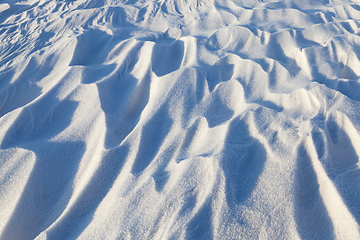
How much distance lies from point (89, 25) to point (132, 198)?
1.86 metres

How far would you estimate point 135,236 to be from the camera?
0.91 meters

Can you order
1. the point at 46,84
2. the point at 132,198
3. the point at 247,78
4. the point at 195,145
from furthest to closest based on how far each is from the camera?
1. the point at 46,84
2. the point at 247,78
3. the point at 195,145
4. the point at 132,198

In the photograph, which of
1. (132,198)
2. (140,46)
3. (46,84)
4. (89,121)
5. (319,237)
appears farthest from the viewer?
(140,46)

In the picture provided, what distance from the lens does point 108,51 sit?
191 centimetres

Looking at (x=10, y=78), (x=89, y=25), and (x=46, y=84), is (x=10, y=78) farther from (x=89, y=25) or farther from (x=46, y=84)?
(x=89, y=25)

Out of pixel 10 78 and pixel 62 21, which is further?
pixel 62 21

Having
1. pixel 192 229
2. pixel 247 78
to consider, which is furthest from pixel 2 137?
pixel 247 78

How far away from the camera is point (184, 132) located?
124cm

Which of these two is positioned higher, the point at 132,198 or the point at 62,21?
the point at 62,21

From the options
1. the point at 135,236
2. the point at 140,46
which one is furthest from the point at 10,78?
the point at 135,236

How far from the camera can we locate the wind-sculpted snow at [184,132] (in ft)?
3.09

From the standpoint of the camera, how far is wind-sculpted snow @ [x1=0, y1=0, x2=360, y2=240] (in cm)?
94

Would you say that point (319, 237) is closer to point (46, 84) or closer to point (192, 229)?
point (192, 229)

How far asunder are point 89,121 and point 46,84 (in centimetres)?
55
